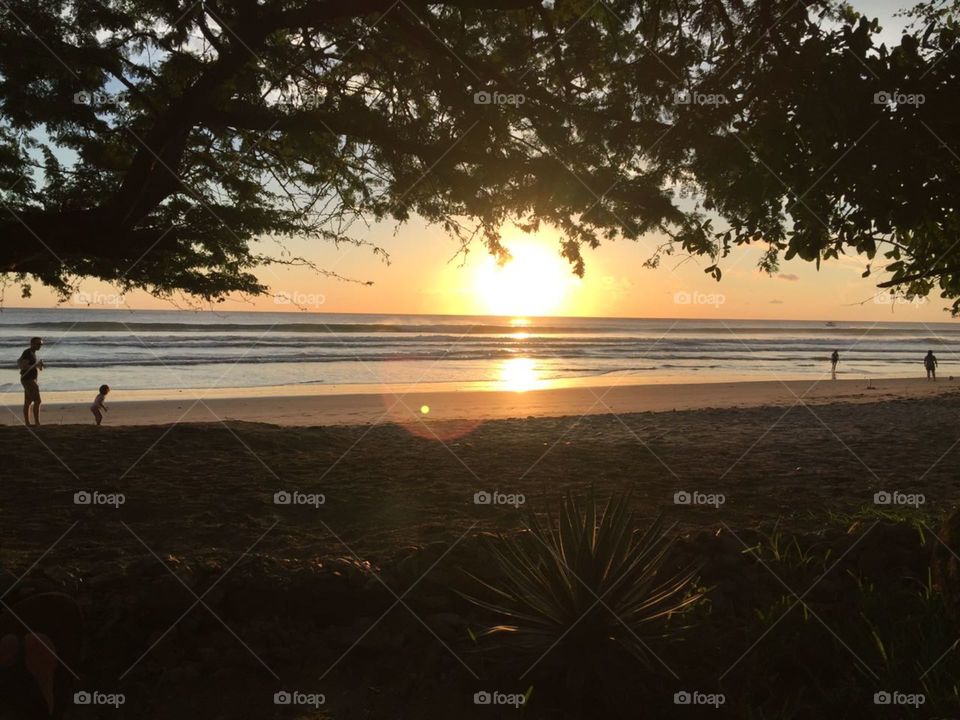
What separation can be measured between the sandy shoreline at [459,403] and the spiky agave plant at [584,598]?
1166cm

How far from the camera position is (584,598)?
384 centimetres

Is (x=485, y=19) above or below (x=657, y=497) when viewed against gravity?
above

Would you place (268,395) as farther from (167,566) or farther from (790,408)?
(167,566)

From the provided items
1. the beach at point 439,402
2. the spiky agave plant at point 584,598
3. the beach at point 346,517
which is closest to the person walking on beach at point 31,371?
the beach at point 439,402

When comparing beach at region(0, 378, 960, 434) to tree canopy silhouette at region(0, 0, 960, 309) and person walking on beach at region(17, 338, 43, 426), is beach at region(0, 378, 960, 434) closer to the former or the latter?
person walking on beach at region(17, 338, 43, 426)

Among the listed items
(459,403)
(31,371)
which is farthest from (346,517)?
(459,403)

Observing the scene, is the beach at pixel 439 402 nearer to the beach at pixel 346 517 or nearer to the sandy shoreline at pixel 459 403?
the sandy shoreline at pixel 459 403

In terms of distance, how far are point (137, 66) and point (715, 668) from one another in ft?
21.8

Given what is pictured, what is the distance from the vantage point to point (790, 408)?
57.5 feet

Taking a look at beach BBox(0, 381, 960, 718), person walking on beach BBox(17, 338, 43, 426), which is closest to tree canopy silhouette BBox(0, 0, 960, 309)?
beach BBox(0, 381, 960, 718)

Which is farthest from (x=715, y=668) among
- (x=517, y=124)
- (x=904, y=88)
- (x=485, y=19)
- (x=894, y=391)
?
(x=894, y=391)

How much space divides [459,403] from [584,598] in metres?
17.3

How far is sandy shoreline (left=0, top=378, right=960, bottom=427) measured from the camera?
17047 millimetres

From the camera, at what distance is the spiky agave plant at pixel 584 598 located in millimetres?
3676
